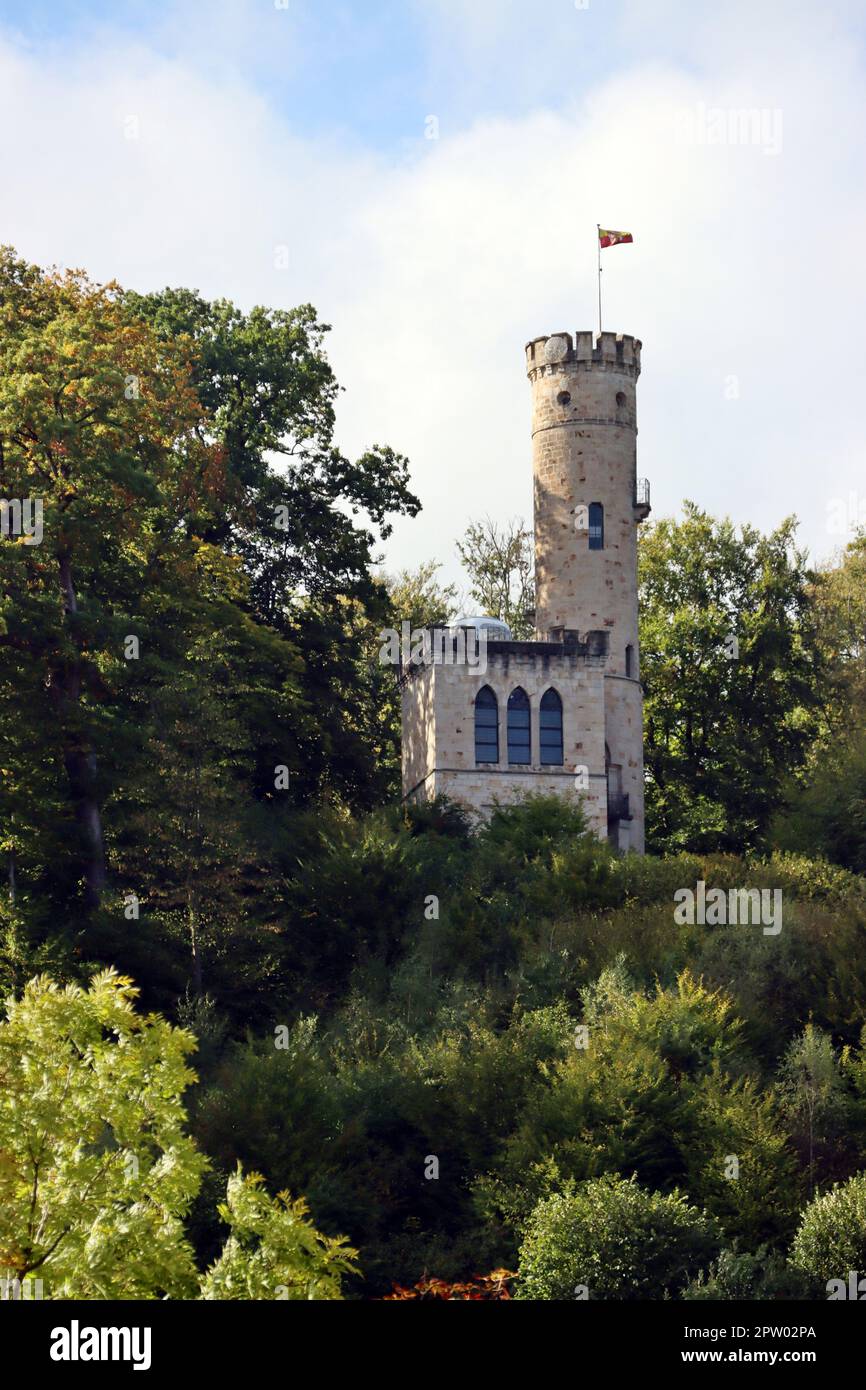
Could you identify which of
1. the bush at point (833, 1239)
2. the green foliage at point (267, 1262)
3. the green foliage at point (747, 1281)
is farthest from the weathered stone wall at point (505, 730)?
the green foliage at point (267, 1262)

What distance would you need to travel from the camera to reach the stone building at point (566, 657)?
62188mm

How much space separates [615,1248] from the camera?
39625 millimetres

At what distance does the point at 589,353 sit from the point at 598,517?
5.22 metres

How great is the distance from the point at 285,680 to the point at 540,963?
17.1m

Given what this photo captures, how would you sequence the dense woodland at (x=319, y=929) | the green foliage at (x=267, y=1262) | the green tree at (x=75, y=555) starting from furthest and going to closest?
1. the green tree at (x=75, y=555)
2. the dense woodland at (x=319, y=929)
3. the green foliage at (x=267, y=1262)

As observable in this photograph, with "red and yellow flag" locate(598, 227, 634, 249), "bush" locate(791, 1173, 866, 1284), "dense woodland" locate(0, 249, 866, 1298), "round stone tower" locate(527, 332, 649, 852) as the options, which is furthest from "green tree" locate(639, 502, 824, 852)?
"bush" locate(791, 1173, 866, 1284)

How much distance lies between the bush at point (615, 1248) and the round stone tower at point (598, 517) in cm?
2451

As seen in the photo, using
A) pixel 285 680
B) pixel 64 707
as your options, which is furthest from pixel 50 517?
pixel 285 680

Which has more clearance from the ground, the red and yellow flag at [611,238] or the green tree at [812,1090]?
the red and yellow flag at [611,238]

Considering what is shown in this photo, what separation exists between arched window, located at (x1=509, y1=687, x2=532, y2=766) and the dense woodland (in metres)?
2.32

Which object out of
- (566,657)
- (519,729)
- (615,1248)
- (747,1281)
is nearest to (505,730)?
(519,729)

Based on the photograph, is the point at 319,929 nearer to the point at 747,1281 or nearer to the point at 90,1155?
the point at 747,1281

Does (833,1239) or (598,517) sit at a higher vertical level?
(598,517)

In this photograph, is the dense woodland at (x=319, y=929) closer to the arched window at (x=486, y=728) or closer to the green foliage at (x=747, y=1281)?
the green foliage at (x=747, y=1281)
